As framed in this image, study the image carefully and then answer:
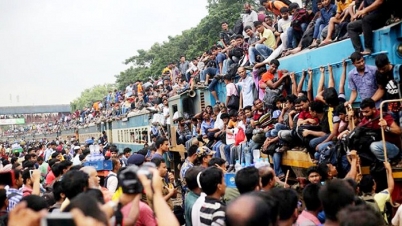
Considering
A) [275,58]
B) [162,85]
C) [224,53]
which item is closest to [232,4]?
[162,85]

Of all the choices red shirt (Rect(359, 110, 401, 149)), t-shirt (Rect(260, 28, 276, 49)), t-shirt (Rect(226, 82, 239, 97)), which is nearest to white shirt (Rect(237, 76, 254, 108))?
t-shirt (Rect(226, 82, 239, 97))

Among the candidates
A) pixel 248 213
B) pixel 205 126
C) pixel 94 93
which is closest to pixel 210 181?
pixel 248 213

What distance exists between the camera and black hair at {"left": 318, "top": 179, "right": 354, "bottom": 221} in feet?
11.5

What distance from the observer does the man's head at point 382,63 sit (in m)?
6.32

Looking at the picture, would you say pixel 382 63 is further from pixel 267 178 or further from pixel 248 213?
pixel 248 213

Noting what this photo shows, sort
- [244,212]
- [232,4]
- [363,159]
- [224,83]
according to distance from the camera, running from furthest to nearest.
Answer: [232,4] < [224,83] < [363,159] < [244,212]

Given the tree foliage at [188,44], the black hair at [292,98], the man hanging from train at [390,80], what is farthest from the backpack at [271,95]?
the tree foliage at [188,44]

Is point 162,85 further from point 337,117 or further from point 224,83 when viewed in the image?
point 337,117

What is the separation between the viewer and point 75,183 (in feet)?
13.9

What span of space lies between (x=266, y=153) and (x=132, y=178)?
5734 millimetres

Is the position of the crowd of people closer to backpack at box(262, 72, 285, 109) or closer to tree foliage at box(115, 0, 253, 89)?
backpack at box(262, 72, 285, 109)

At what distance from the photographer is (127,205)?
3502 mm

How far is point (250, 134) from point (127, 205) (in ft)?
21.1

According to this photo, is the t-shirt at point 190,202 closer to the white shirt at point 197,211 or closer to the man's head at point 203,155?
the white shirt at point 197,211
